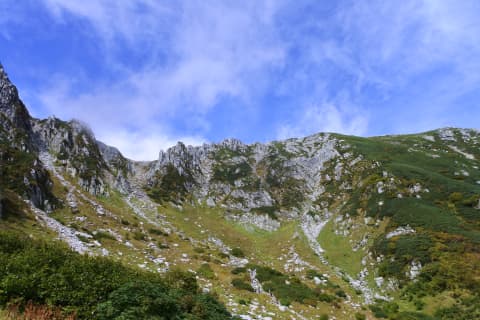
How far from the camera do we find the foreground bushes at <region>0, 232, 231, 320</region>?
26.4 ft

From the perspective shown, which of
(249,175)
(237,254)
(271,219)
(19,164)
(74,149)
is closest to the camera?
(19,164)

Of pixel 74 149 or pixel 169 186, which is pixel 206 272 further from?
pixel 74 149

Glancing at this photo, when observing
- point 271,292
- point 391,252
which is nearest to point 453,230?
point 391,252

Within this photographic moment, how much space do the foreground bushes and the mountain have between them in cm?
856

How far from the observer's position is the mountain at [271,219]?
23.9m

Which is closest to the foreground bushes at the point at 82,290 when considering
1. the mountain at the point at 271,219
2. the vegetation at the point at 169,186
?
the mountain at the point at 271,219

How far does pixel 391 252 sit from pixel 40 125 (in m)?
73.6

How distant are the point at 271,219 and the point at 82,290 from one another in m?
54.5

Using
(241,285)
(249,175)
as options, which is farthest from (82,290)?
(249,175)

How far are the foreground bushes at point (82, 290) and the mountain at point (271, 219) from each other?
856 cm

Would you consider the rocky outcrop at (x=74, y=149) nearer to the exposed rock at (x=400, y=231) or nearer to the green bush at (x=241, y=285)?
the green bush at (x=241, y=285)

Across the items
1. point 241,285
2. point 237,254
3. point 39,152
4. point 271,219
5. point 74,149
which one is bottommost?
point 241,285

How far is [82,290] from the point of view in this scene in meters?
8.86

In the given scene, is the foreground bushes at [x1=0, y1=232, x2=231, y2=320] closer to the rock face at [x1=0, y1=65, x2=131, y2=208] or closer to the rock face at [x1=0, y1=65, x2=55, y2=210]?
the rock face at [x1=0, y1=65, x2=55, y2=210]
